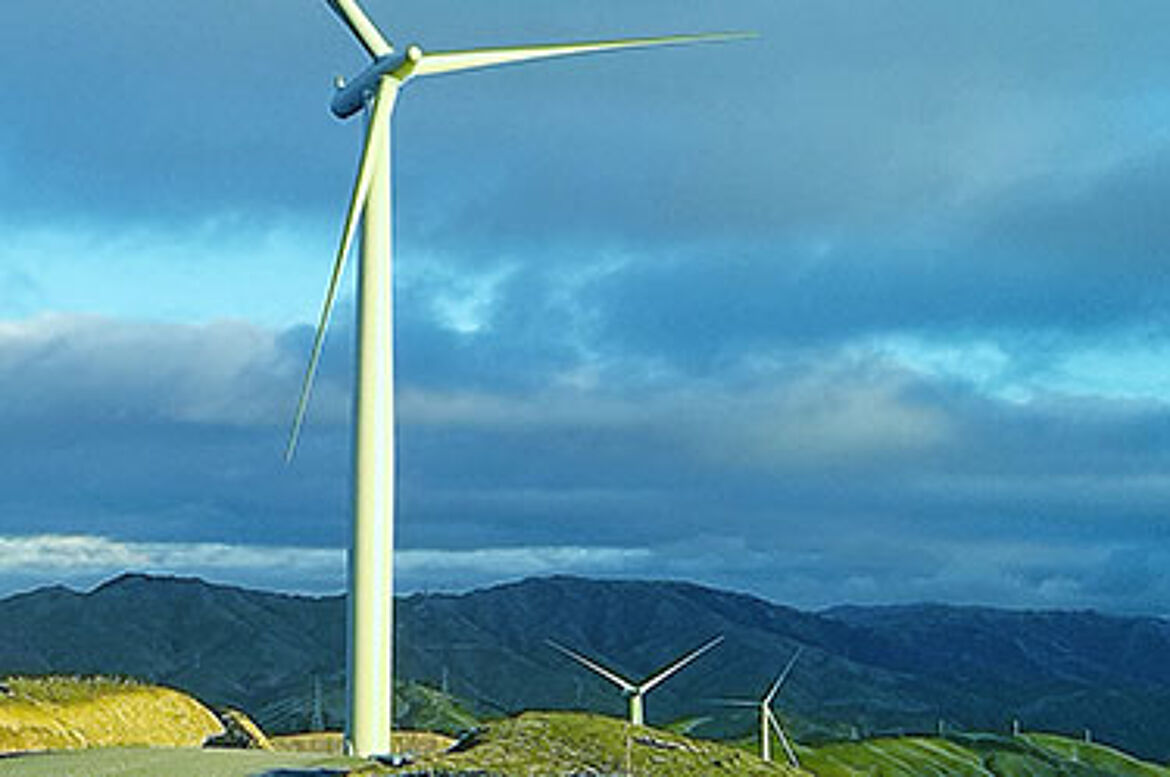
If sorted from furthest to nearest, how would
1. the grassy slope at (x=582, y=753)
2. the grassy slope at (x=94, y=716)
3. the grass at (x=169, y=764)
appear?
the grassy slope at (x=94, y=716)
the grass at (x=169, y=764)
the grassy slope at (x=582, y=753)

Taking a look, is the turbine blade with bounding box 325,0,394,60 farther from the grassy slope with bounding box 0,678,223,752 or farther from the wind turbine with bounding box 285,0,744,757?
the grassy slope with bounding box 0,678,223,752

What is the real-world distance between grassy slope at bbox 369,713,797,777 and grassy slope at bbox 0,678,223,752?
35709mm

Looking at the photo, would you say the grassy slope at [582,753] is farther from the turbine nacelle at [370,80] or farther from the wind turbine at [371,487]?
the turbine nacelle at [370,80]

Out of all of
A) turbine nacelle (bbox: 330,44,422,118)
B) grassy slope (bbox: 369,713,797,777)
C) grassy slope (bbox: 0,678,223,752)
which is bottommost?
grassy slope (bbox: 369,713,797,777)

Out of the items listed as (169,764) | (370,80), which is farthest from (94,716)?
(370,80)

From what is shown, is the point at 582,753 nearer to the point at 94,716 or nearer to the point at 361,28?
the point at 361,28

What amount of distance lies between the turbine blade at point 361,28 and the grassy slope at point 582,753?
86.9 ft

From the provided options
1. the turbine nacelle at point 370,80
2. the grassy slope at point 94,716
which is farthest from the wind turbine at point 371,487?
the grassy slope at point 94,716

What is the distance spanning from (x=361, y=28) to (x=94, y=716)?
4970 cm

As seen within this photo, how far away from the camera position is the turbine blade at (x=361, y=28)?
69.8 metres

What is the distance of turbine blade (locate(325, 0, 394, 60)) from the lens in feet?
229

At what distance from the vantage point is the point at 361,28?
7012cm

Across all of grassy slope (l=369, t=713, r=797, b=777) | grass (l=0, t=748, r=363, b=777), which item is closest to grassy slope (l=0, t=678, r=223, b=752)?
grass (l=0, t=748, r=363, b=777)

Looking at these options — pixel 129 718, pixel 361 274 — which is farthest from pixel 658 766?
pixel 129 718
